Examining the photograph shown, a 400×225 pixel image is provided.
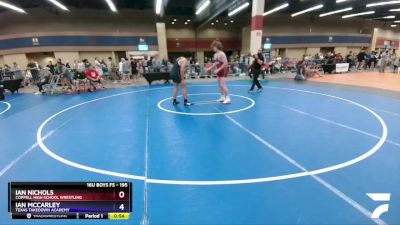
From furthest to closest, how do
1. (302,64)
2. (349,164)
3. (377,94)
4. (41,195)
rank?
(302,64)
(377,94)
(349,164)
(41,195)

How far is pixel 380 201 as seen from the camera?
9.31 feet

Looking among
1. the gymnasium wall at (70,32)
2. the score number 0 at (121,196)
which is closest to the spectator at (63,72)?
the score number 0 at (121,196)

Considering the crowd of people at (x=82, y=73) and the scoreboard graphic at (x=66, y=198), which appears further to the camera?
the crowd of people at (x=82, y=73)

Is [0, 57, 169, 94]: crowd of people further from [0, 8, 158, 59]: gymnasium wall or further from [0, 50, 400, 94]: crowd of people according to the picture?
[0, 8, 158, 59]: gymnasium wall

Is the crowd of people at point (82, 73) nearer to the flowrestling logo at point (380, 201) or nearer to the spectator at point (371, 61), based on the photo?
the flowrestling logo at point (380, 201)

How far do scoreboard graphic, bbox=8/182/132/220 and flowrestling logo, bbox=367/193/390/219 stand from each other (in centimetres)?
274

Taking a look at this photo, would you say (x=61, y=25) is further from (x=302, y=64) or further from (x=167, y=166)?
(x=167, y=166)

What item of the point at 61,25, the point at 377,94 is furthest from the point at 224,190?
the point at 61,25

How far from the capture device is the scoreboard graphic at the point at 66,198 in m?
2.16

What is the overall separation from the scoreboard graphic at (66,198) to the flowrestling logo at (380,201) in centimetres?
274

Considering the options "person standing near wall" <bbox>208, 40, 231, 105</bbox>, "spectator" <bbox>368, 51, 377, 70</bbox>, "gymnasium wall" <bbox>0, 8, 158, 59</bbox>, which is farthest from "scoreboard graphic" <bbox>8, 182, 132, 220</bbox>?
"gymnasium wall" <bbox>0, 8, 158, 59</bbox>

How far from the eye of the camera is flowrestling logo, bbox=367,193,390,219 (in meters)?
2.63

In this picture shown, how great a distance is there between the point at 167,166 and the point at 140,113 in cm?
391

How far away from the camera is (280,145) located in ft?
15.2
